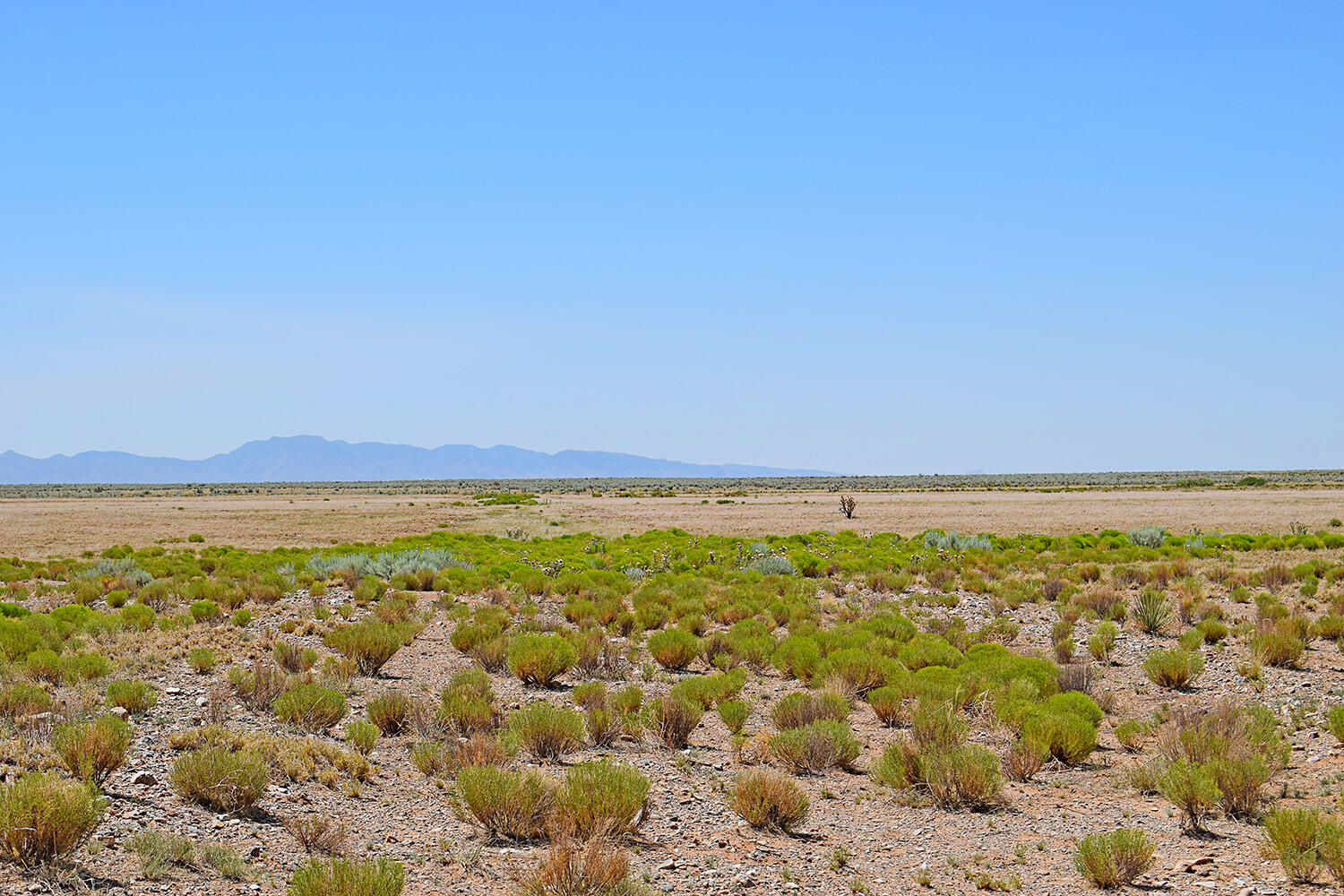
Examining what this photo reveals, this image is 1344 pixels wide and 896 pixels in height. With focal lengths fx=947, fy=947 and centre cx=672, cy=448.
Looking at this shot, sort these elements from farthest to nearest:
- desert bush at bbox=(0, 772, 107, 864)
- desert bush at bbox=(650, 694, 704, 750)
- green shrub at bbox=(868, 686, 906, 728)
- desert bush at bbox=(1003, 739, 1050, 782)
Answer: green shrub at bbox=(868, 686, 906, 728)
desert bush at bbox=(650, 694, 704, 750)
desert bush at bbox=(1003, 739, 1050, 782)
desert bush at bbox=(0, 772, 107, 864)

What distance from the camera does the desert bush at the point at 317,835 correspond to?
7492mm

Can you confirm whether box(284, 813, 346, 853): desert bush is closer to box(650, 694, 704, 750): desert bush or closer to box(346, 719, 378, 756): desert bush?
box(346, 719, 378, 756): desert bush

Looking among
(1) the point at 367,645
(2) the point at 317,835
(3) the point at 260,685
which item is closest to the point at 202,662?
(1) the point at 367,645

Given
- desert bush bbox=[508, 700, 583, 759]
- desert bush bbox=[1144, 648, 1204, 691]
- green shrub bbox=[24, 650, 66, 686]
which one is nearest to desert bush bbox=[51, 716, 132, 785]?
desert bush bbox=[508, 700, 583, 759]

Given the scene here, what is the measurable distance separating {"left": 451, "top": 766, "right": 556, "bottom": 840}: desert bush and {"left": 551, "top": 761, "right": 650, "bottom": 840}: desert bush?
149 millimetres

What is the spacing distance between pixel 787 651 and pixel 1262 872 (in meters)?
8.42

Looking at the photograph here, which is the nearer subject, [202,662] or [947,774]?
[947,774]

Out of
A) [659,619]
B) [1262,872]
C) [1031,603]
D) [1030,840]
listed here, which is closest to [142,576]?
[659,619]

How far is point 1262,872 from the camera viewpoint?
7137 mm

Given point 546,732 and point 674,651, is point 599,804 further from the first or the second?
point 674,651

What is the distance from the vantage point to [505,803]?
7867 mm

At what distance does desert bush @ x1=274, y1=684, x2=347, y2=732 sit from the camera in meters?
10.9

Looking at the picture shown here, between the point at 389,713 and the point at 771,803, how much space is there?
503cm

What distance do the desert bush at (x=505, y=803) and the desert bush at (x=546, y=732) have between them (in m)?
1.71
